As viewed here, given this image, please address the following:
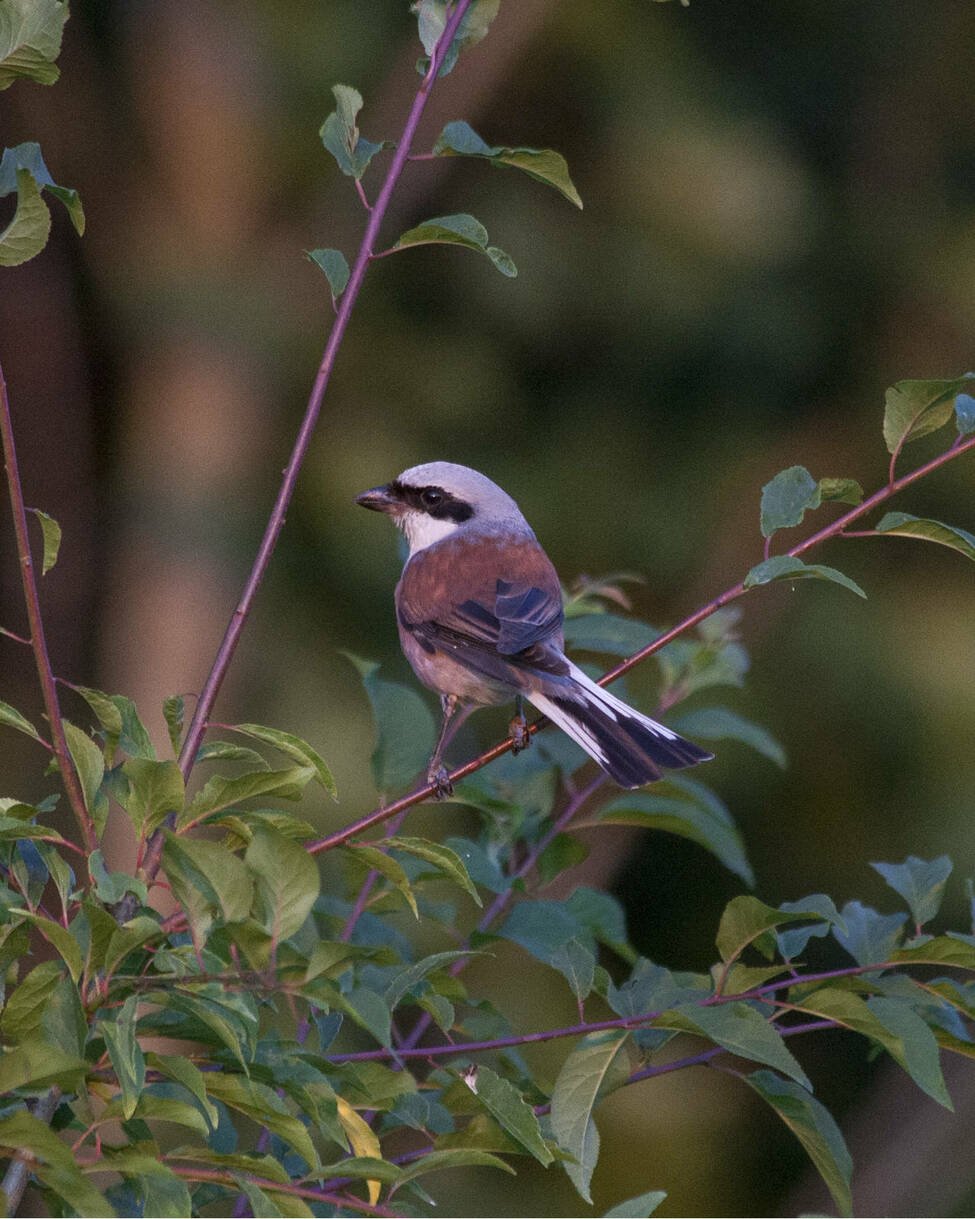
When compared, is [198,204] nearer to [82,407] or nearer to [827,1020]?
[82,407]

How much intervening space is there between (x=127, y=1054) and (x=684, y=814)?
1.48 meters

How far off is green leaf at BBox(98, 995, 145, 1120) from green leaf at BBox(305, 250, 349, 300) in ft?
3.39

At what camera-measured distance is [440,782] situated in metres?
2.09

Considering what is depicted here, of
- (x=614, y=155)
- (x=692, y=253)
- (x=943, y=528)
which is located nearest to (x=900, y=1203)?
(x=692, y=253)

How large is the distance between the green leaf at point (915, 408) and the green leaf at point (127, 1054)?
1.13 metres

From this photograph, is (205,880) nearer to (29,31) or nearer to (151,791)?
(151,791)

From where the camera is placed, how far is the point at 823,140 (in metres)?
8.57

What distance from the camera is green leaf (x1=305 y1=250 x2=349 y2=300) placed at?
7.04 feet

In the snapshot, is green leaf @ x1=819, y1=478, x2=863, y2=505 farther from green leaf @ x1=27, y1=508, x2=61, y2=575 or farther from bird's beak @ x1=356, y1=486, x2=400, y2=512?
bird's beak @ x1=356, y1=486, x2=400, y2=512

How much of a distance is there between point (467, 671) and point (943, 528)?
5.14 ft

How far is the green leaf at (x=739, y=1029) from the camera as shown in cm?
173

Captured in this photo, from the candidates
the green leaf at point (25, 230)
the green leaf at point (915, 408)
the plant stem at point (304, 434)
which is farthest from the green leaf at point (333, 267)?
the green leaf at point (915, 408)

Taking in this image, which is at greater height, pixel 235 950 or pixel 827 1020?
pixel 235 950

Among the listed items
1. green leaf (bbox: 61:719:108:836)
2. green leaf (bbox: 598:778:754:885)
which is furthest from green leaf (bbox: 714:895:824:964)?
green leaf (bbox: 598:778:754:885)
